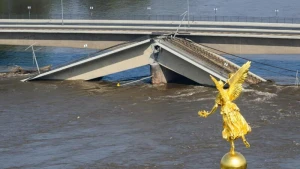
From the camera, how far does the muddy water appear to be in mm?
32344

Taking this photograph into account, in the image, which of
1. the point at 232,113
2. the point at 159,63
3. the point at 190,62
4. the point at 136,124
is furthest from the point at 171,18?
the point at 232,113

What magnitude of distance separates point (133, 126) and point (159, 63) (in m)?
12.2

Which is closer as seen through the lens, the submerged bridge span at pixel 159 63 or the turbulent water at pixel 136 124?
the turbulent water at pixel 136 124

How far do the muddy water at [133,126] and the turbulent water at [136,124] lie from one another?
0.04 m

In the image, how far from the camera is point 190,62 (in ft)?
160

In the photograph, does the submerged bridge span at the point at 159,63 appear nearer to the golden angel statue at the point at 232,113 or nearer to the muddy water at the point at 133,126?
the muddy water at the point at 133,126

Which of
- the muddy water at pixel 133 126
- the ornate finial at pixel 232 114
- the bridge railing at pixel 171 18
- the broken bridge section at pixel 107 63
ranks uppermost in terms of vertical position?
the ornate finial at pixel 232 114

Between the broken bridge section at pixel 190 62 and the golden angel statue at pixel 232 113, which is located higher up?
the golden angel statue at pixel 232 113

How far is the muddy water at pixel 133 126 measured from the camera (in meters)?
32.3

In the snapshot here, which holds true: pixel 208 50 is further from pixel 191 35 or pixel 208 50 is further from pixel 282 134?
pixel 282 134

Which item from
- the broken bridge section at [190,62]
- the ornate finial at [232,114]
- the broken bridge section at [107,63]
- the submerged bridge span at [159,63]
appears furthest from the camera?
the broken bridge section at [107,63]

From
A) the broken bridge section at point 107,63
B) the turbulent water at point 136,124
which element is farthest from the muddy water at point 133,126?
the broken bridge section at point 107,63

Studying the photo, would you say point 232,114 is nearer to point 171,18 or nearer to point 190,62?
point 190,62

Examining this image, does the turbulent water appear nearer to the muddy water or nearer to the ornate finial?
the muddy water
